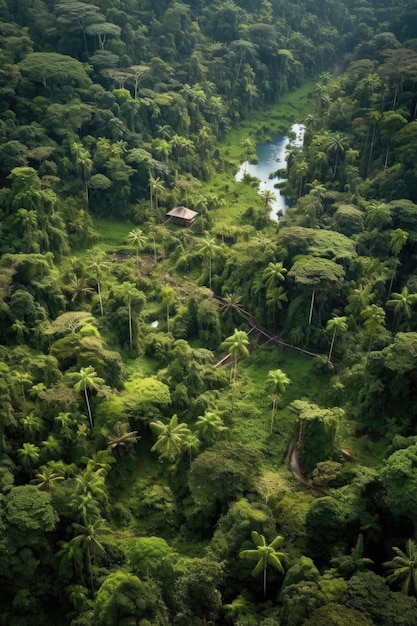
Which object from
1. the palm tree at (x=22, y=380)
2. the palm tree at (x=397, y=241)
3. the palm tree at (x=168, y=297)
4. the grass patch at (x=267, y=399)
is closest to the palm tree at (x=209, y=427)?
the grass patch at (x=267, y=399)

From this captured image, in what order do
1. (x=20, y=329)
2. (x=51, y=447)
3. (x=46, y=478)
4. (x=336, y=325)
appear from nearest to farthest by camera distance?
(x=46, y=478), (x=51, y=447), (x=20, y=329), (x=336, y=325)

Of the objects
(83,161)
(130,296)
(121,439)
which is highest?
(83,161)

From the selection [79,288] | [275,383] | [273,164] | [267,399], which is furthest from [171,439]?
[273,164]

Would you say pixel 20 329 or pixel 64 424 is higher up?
pixel 20 329

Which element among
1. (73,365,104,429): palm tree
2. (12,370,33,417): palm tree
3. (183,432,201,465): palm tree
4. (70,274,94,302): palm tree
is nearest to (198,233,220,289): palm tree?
(70,274,94,302): palm tree

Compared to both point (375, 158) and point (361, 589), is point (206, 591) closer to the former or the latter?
point (361, 589)

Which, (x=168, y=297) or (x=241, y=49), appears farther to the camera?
(x=241, y=49)

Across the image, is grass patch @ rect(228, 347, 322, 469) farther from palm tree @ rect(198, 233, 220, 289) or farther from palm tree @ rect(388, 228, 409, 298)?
palm tree @ rect(388, 228, 409, 298)

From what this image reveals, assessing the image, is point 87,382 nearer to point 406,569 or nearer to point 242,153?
point 406,569
